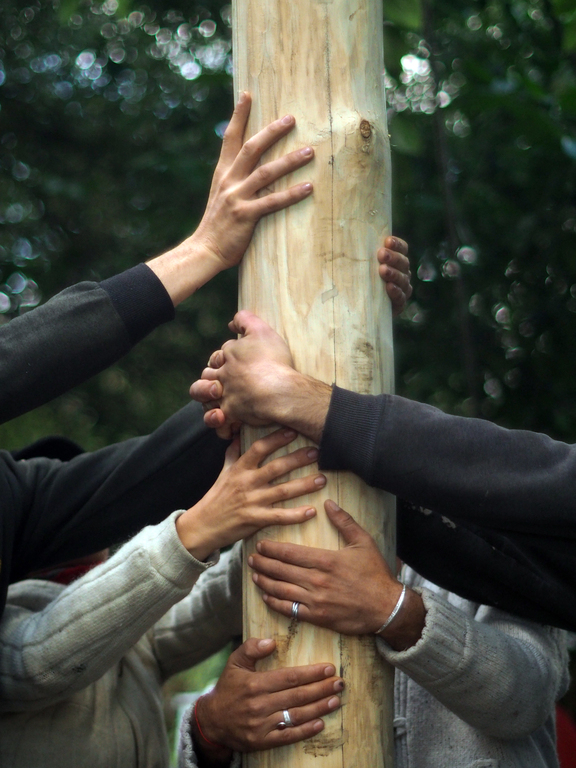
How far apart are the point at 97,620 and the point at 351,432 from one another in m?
0.76

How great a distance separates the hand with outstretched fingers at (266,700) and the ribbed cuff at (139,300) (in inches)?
28.9

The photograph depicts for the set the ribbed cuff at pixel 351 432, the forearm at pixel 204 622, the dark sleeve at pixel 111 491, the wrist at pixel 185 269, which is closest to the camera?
the ribbed cuff at pixel 351 432

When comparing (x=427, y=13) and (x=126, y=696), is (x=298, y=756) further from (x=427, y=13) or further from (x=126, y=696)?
(x=427, y=13)

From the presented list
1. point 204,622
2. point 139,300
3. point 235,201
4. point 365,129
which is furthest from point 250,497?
point 204,622

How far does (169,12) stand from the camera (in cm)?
451

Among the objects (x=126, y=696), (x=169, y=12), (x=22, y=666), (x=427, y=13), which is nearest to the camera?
(x=22, y=666)

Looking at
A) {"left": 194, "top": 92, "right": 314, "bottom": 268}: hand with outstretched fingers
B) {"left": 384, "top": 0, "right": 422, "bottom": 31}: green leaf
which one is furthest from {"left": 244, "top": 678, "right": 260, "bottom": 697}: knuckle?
{"left": 384, "top": 0, "right": 422, "bottom": 31}: green leaf

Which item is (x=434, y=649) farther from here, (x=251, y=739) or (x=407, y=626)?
(x=251, y=739)

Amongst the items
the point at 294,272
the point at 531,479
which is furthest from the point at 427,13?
the point at 531,479

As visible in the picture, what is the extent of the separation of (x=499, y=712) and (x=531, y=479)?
22.3 inches

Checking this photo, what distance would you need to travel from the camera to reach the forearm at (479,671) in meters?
1.73

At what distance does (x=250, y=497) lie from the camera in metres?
1.74

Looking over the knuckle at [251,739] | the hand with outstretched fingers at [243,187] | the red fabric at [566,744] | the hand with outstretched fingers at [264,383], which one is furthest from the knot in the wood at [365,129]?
the red fabric at [566,744]

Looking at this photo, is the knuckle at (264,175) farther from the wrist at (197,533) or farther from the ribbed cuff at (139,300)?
the wrist at (197,533)
